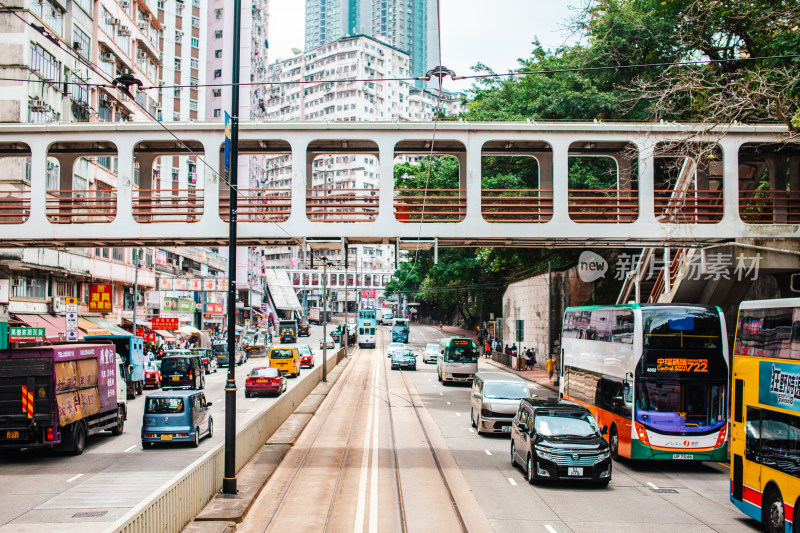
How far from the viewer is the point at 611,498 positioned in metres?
15.2

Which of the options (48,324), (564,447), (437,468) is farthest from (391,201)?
(48,324)

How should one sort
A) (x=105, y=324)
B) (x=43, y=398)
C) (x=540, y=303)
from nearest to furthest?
(x=43, y=398) < (x=105, y=324) < (x=540, y=303)

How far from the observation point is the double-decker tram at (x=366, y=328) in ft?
262

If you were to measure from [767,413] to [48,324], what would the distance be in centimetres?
3316

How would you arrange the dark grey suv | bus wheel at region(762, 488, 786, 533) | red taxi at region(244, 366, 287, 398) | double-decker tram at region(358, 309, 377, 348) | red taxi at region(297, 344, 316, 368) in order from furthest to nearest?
double-decker tram at region(358, 309, 377, 348) < red taxi at region(297, 344, 316, 368) < red taxi at region(244, 366, 287, 398) < the dark grey suv < bus wheel at region(762, 488, 786, 533)

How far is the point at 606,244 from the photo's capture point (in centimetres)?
2100

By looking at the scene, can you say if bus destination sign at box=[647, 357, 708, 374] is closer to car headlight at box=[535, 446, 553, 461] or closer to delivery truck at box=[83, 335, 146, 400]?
car headlight at box=[535, 446, 553, 461]

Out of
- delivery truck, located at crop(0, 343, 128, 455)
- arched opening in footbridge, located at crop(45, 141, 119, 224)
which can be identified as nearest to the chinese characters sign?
arched opening in footbridge, located at crop(45, 141, 119, 224)

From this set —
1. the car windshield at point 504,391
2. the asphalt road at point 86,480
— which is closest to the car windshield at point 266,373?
the asphalt road at point 86,480

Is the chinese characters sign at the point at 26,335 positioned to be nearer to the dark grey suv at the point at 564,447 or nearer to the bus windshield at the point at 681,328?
the dark grey suv at the point at 564,447

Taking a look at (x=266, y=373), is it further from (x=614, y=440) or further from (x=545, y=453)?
(x=545, y=453)

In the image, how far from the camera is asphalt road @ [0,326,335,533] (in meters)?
13.6

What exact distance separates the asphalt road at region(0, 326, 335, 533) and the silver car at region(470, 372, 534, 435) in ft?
26.1

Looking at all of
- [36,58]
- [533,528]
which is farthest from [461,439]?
[36,58]
